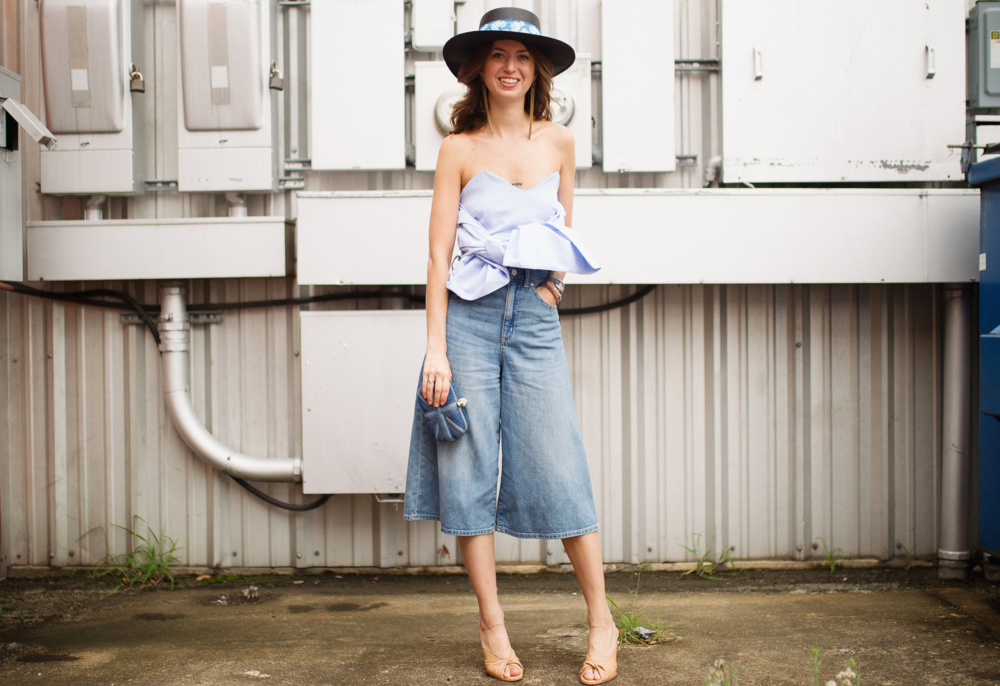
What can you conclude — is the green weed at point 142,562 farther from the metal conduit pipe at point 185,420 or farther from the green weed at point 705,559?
the green weed at point 705,559

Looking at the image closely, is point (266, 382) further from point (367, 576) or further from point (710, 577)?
point (710, 577)

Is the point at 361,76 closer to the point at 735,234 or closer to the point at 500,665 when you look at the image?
the point at 735,234

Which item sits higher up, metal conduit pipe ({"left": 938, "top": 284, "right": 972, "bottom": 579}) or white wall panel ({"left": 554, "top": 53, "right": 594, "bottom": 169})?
white wall panel ({"left": 554, "top": 53, "right": 594, "bottom": 169})

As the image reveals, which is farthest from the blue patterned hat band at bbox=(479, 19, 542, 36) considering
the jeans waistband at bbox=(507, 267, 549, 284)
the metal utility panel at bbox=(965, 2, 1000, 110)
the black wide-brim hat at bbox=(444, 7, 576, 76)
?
the metal utility panel at bbox=(965, 2, 1000, 110)

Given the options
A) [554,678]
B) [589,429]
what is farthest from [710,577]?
[554,678]

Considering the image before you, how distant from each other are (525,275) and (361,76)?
1390 millimetres

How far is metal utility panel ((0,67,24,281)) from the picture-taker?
2.78m

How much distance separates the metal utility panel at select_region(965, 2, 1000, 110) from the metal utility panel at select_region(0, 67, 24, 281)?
12.1ft

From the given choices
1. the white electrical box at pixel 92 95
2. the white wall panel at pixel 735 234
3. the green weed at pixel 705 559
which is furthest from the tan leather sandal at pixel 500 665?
the white electrical box at pixel 92 95

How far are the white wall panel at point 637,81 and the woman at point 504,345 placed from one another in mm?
909

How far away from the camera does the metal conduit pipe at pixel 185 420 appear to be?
2.98m

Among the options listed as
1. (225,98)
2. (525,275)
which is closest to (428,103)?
(225,98)

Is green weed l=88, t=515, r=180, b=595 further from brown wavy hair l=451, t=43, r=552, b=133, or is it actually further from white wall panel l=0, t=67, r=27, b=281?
brown wavy hair l=451, t=43, r=552, b=133

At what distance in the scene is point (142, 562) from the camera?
10.0 feet
